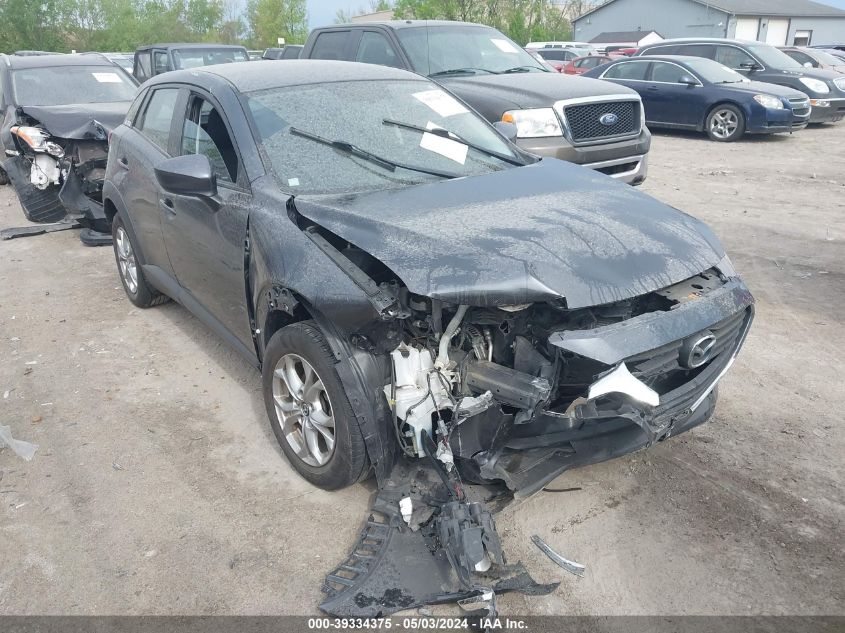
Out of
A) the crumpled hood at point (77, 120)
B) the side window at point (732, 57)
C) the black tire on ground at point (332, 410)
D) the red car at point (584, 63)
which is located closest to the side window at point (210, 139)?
the black tire on ground at point (332, 410)

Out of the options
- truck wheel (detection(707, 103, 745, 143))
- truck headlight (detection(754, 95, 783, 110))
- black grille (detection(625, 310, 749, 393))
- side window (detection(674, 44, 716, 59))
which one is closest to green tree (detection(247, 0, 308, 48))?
side window (detection(674, 44, 716, 59))

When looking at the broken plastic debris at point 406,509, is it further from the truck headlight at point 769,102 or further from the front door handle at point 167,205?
the truck headlight at point 769,102

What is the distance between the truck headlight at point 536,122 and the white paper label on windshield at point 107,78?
204 inches

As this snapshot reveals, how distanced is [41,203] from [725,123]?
38.4 ft

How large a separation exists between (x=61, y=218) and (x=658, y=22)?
4869 centimetres

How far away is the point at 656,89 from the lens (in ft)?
46.1

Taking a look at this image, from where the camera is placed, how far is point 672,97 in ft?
45.5

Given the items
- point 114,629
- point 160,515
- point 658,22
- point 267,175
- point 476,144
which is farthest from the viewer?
point 658,22

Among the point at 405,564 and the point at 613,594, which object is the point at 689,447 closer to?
the point at 613,594

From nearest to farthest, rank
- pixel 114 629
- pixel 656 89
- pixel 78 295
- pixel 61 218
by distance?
pixel 114 629
pixel 78 295
pixel 61 218
pixel 656 89

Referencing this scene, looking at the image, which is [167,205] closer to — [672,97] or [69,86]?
[69,86]

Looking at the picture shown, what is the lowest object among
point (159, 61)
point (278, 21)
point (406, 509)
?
point (406, 509)

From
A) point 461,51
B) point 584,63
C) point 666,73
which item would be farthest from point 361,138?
point 584,63

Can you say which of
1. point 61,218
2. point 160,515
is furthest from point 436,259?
point 61,218
